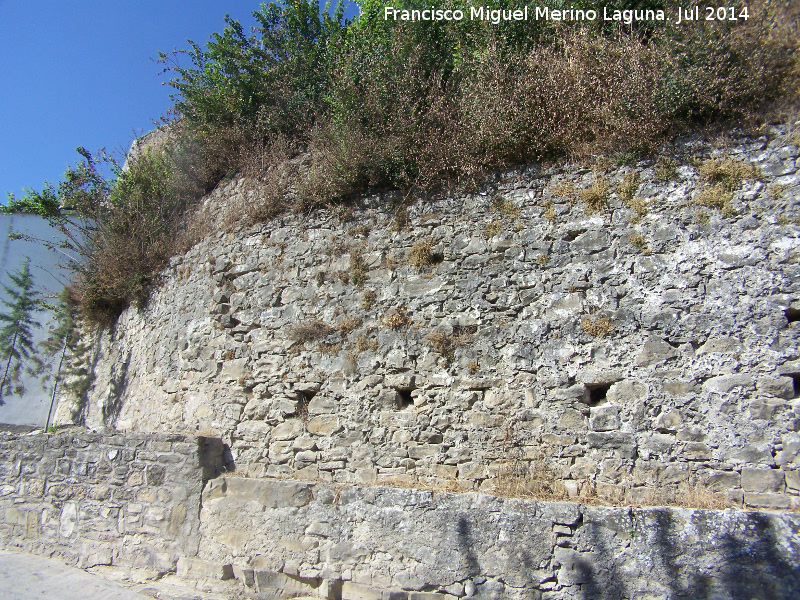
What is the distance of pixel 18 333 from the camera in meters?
13.8

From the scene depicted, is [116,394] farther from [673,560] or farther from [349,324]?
[673,560]

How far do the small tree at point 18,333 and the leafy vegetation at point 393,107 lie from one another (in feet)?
14.7

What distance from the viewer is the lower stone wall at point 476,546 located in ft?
12.3

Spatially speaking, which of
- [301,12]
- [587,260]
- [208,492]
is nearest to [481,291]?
[587,260]

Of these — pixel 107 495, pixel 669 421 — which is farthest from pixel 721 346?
pixel 107 495

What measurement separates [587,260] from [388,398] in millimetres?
2440

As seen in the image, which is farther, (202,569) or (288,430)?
(288,430)

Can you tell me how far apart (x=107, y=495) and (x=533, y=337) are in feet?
17.2

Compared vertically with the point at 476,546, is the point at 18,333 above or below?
above

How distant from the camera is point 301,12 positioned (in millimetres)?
9289

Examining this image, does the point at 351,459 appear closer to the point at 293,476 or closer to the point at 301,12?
the point at 293,476

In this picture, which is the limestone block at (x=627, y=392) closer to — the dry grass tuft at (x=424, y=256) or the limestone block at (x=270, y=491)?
the dry grass tuft at (x=424, y=256)

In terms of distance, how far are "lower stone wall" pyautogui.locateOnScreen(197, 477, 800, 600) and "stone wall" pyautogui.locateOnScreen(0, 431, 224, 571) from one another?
418 millimetres

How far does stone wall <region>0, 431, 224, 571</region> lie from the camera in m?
5.96
